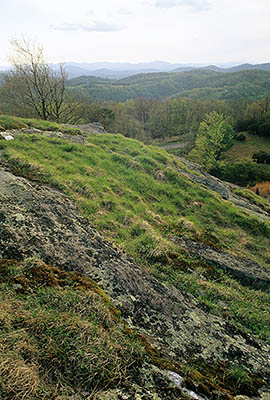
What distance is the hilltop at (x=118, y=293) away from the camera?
9.48 feet

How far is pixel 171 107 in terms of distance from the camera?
93.9m

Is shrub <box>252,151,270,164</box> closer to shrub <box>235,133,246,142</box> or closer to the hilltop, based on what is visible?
shrub <box>235,133,246,142</box>

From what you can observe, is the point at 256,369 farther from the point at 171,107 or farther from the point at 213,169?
the point at 171,107

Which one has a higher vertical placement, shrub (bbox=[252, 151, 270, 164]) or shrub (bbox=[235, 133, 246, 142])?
shrub (bbox=[235, 133, 246, 142])

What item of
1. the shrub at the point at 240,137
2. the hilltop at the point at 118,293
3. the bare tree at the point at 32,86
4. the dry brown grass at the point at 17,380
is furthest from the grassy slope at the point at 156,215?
the shrub at the point at 240,137

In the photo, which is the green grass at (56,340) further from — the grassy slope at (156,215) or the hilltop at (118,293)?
the grassy slope at (156,215)

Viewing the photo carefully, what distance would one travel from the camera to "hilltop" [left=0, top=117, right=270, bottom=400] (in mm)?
2889

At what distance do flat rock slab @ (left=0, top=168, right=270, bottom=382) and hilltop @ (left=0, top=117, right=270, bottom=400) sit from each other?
0.02 metres

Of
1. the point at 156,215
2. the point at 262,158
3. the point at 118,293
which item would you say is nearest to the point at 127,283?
the point at 118,293

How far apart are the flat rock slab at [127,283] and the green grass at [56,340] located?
0.67 m

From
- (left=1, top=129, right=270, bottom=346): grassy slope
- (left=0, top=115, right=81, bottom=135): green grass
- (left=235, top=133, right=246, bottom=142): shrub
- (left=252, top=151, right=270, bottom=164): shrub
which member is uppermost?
(left=0, top=115, right=81, bottom=135): green grass

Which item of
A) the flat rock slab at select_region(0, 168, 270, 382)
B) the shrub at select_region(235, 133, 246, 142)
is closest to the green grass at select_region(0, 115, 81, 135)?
the flat rock slab at select_region(0, 168, 270, 382)

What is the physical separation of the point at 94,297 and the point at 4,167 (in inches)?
219

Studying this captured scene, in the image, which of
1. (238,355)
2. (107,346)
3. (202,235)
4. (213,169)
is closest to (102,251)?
(107,346)
